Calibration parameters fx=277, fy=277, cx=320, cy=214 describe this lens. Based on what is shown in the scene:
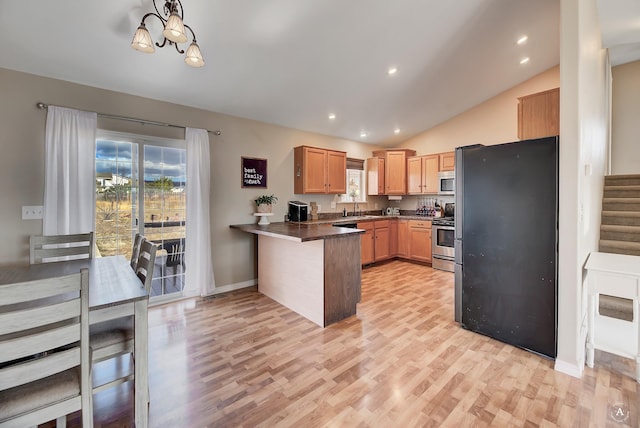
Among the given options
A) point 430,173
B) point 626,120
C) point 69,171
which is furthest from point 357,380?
point 626,120

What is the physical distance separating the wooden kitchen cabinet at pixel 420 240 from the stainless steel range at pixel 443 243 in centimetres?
12

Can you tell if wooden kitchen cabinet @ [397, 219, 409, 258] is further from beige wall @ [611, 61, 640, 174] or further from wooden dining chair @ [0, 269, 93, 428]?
wooden dining chair @ [0, 269, 93, 428]

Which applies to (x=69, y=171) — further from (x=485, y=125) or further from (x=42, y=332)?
(x=485, y=125)

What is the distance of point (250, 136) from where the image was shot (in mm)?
4191

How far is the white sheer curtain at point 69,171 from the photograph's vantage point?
107 inches

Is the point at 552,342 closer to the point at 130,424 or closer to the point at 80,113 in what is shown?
the point at 130,424

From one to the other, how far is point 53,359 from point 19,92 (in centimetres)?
286

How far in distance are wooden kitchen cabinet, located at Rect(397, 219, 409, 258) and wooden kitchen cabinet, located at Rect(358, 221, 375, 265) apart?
0.80 metres

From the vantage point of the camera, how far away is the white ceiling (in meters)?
2.31

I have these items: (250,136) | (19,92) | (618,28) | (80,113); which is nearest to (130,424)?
(80,113)

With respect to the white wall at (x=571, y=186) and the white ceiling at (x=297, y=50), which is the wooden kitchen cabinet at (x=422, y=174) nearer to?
the white ceiling at (x=297, y=50)

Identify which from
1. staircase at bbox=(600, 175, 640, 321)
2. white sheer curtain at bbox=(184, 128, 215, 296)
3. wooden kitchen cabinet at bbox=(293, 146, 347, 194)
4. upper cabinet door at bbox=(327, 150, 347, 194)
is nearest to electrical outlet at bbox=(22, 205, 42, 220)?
white sheer curtain at bbox=(184, 128, 215, 296)

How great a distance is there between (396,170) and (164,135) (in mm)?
4383

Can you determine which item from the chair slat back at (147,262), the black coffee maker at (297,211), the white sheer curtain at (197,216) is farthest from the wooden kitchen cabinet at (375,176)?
the chair slat back at (147,262)
